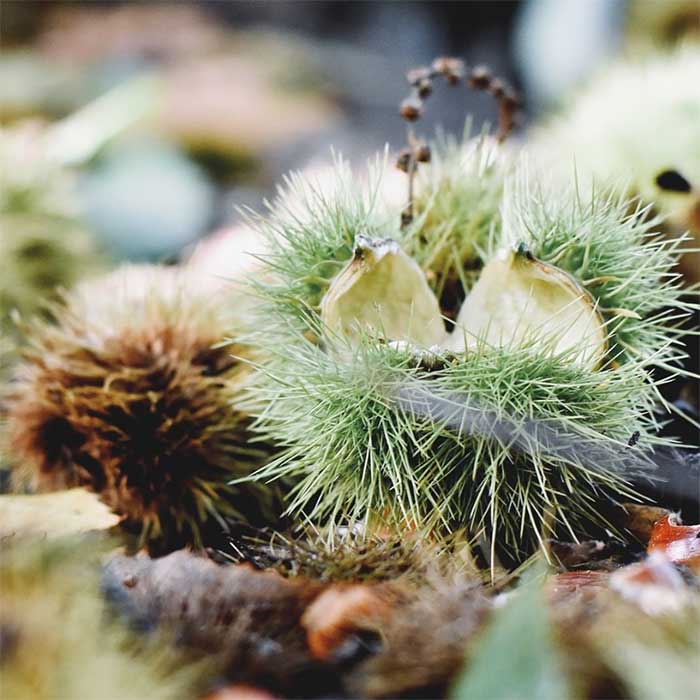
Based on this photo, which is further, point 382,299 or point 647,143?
point 647,143

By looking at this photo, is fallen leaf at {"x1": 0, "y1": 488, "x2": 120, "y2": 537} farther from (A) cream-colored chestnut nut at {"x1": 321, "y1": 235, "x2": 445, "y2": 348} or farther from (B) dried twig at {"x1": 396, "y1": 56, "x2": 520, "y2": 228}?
(B) dried twig at {"x1": 396, "y1": 56, "x2": 520, "y2": 228}

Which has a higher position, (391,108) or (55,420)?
(391,108)

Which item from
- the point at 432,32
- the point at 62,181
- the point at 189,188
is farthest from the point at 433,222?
the point at 432,32

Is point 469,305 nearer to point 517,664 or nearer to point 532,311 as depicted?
point 532,311

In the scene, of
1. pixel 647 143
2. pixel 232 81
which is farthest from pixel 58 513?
pixel 232 81

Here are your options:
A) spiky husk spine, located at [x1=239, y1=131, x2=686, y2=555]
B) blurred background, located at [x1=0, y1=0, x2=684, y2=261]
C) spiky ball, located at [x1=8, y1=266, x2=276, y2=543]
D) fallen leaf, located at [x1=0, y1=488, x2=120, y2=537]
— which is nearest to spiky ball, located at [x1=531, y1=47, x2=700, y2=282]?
spiky husk spine, located at [x1=239, y1=131, x2=686, y2=555]

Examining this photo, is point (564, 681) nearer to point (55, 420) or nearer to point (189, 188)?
point (55, 420)

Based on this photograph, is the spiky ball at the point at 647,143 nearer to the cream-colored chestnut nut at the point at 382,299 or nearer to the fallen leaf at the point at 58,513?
the cream-colored chestnut nut at the point at 382,299
